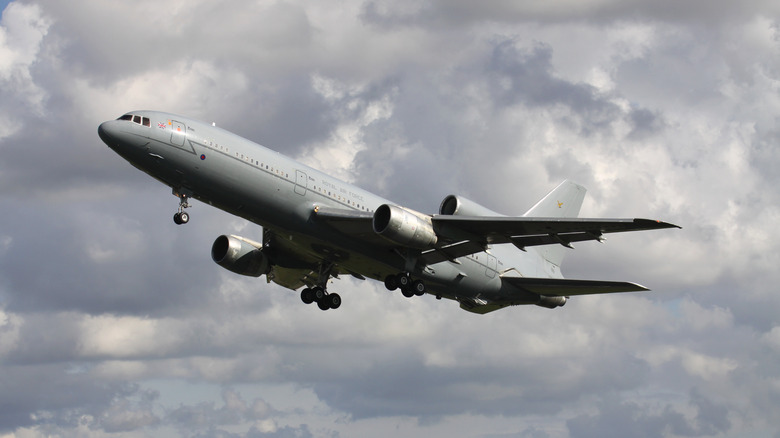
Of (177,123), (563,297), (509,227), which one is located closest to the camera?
(177,123)

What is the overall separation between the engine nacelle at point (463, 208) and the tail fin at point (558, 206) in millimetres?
9220

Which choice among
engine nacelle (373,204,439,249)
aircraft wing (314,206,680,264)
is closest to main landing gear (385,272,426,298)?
aircraft wing (314,206,680,264)

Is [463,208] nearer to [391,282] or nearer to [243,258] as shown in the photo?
[391,282]

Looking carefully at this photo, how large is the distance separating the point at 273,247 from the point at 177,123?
43.9 feet

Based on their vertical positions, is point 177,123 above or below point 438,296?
above

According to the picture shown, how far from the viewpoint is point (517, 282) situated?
55.0m

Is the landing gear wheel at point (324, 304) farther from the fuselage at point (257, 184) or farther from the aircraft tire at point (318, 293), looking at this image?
the fuselage at point (257, 184)

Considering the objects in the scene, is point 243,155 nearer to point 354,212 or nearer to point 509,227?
point 354,212

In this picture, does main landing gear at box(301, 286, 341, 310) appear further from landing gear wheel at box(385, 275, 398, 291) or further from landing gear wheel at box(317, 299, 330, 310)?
landing gear wheel at box(385, 275, 398, 291)

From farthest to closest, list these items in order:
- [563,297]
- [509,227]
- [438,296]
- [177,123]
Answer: [563,297]
[438,296]
[509,227]
[177,123]

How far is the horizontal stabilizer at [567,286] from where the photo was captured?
52000 mm

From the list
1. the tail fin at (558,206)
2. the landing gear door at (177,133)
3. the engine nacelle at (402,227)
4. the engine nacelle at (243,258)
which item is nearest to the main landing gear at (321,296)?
the engine nacelle at (243,258)

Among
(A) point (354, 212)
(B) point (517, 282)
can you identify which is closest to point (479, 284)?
(B) point (517, 282)

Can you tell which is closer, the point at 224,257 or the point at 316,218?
the point at 316,218
